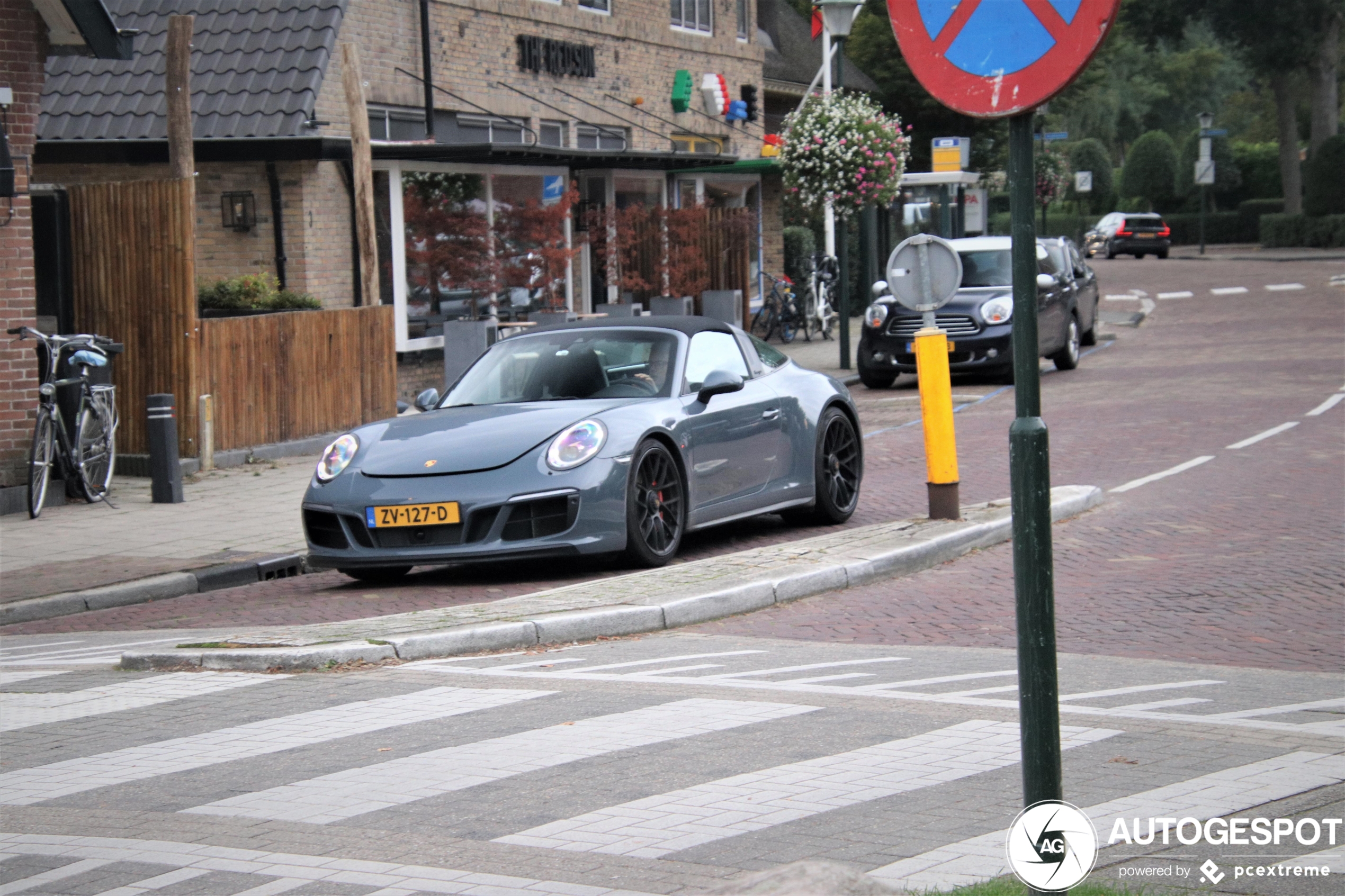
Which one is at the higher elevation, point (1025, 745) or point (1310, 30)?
point (1310, 30)

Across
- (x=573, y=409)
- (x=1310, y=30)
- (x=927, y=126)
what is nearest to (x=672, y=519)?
(x=573, y=409)

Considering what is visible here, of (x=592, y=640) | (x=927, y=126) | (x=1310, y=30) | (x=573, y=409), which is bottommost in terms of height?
(x=592, y=640)

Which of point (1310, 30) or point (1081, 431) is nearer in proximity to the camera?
point (1081, 431)

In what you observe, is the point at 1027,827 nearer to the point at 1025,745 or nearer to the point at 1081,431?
the point at 1025,745

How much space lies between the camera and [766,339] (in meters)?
30.2

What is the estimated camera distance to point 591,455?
945cm

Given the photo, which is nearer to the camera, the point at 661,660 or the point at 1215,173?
the point at 661,660

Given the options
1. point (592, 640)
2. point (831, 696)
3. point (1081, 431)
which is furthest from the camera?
point (1081, 431)

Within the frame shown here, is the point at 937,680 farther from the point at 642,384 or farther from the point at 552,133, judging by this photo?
the point at 552,133

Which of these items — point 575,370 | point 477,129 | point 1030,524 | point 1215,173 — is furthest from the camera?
point 1215,173

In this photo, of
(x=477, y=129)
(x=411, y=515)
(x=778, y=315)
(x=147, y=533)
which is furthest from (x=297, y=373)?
(x=778, y=315)

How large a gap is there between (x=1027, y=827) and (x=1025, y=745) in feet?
0.65

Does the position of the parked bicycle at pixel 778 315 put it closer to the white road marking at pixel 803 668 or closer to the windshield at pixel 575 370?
the windshield at pixel 575 370

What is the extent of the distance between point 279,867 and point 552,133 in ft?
71.5
